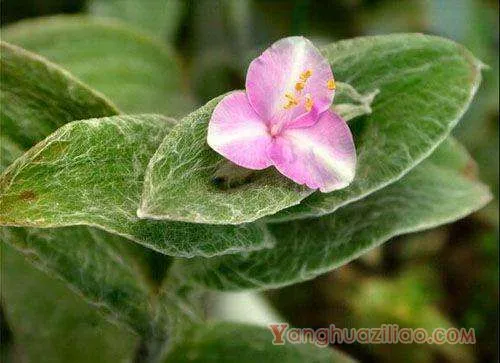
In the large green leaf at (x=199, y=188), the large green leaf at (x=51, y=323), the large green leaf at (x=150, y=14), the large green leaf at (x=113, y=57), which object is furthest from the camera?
the large green leaf at (x=150, y=14)

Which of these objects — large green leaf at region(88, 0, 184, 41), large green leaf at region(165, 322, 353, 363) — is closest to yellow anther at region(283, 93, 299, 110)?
large green leaf at region(165, 322, 353, 363)

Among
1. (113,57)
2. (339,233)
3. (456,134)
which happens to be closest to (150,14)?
(113,57)

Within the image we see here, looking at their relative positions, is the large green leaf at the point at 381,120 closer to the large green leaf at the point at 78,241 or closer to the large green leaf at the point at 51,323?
the large green leaf at the point at 78,241

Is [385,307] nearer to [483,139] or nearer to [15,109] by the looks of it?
[483,139]

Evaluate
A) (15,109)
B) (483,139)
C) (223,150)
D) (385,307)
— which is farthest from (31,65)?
(483,139)

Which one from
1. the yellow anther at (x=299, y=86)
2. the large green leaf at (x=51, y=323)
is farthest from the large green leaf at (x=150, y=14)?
the yellow anther at (x=299, y=86)

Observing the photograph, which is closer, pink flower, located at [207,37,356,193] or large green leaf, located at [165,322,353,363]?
pink flower, located at [207,37,356,193]

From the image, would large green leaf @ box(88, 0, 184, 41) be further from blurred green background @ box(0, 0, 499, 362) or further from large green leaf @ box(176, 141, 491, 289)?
large green leaf @ box(176, 141, 491, 289)
